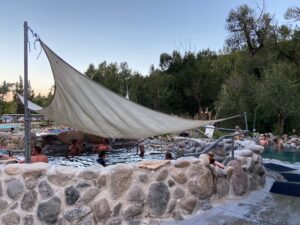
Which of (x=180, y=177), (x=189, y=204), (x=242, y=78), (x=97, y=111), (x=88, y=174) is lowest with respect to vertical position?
(x=189, y=204)

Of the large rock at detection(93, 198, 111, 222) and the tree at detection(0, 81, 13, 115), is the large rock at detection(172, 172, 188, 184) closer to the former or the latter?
the large rock at detection(93, 198, 111, 222)

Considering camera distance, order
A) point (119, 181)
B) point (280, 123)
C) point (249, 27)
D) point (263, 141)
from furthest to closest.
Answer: point (249, 27)
point (280, 123)
point (263, 141)
point (119, 181)

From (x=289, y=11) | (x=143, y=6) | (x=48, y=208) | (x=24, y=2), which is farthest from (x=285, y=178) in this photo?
(x=289, y=11)

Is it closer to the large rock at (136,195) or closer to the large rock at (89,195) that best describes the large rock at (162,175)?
the large rock at (136,195)

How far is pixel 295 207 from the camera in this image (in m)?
5.46

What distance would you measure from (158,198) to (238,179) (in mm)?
1691

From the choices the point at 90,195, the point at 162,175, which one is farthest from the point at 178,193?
the point at 90,195

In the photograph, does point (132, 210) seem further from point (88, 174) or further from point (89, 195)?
point (88, 174)

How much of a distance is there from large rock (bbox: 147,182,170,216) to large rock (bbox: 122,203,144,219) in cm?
14

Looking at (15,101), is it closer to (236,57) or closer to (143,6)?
(236,57)

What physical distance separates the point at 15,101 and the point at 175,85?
27078 millimetres

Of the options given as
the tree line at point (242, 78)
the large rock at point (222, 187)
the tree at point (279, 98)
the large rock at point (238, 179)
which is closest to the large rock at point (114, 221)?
the large rock at point (222, 187)

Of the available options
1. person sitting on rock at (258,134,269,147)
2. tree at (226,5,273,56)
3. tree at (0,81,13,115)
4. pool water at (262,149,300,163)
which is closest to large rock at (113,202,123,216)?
pool water at (262,149,300,163)

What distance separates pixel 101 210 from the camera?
4605 mm
